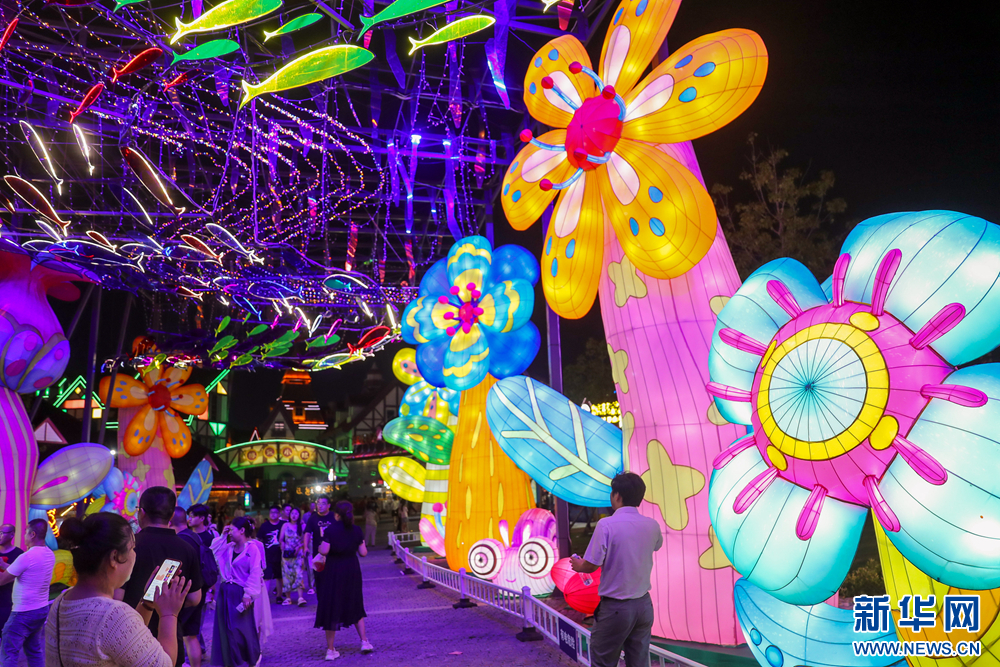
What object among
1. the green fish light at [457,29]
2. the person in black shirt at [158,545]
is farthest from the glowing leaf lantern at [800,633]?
the green fish light at [457,29]

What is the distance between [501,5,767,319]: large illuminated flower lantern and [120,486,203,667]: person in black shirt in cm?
341

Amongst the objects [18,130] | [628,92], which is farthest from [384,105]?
[628,92]

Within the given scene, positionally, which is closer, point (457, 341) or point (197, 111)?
point (457, 341)

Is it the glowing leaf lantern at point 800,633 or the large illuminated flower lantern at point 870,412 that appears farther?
the glowing leaf lantern at point 800,633

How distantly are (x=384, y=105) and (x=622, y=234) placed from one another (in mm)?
6743

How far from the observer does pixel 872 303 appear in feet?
10.5

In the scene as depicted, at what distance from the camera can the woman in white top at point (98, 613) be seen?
190cm

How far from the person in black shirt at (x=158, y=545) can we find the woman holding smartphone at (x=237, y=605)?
1602 mm

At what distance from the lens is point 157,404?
15469mm

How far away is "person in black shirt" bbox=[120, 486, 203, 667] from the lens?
3.61 metres

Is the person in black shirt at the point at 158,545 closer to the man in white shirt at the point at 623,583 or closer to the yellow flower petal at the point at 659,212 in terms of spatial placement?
the man in white shirt at the point at 623,583

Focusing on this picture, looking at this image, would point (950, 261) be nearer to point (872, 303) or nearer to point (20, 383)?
point (872, 303)

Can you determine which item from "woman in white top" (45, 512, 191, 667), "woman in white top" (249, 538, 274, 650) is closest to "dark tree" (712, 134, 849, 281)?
"woman in white top" (249, 538, 274, 650)

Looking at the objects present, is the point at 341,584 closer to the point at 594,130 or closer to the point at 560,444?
the point at 560,444
